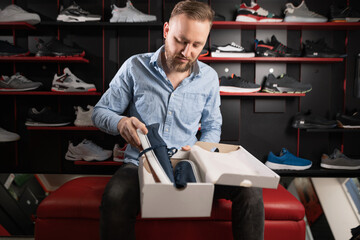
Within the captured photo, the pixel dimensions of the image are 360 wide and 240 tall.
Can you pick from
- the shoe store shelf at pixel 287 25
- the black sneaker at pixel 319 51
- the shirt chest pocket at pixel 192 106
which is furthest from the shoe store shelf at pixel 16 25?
the black sneaker at pixel 319 51

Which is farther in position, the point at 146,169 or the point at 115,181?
the point at 115,181

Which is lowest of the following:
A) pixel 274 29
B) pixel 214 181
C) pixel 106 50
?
pixel 214 181

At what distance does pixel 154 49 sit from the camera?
3287 millimetres

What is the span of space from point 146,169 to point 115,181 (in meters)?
0.20

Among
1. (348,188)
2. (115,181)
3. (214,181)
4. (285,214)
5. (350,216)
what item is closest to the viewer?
(214,181)

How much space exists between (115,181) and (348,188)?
245 cm

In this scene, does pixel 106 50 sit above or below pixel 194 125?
above

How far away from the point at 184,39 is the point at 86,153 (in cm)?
203

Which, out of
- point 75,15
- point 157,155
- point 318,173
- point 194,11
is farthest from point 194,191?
point 75,15

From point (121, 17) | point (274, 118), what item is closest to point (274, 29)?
point (274, 118)

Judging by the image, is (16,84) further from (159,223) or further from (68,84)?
(159,223)

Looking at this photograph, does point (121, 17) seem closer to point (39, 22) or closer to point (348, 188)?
point (39, 22)

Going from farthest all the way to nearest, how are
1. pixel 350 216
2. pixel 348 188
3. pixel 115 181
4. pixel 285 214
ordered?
pixel 348 188
pixel 350 216
pixel 285 214
pixel 115 181

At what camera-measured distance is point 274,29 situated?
331 centimetres
